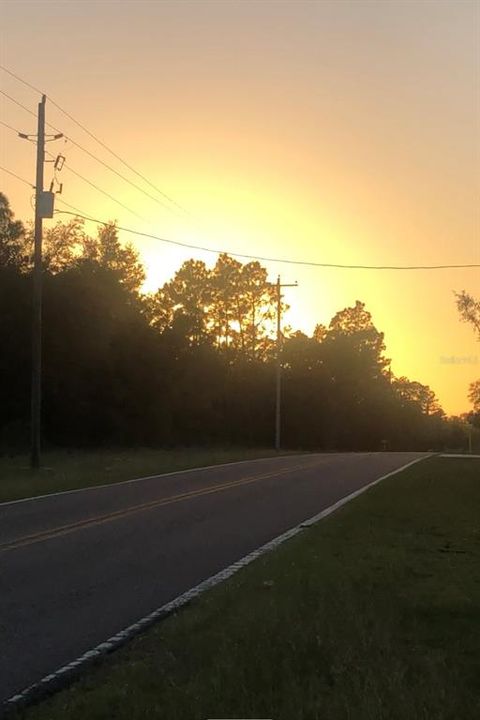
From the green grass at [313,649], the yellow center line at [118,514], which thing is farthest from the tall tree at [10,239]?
the green grass at [313,649]

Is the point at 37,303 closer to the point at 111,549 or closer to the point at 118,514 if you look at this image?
the point at 118,514

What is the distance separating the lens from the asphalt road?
7.20m

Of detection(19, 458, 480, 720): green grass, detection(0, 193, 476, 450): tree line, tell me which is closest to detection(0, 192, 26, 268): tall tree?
detection(0, 193, 476, 450): tree line

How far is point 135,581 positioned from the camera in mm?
9492

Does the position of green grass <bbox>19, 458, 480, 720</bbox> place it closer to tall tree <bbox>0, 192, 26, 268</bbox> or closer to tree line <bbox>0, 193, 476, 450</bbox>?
tree line <bbox>0, 193, 476, 450</bbox>

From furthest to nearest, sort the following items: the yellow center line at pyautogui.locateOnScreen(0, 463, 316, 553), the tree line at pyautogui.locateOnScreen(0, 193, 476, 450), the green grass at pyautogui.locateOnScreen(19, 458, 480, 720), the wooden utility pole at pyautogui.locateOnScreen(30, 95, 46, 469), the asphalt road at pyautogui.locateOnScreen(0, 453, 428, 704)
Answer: the tree line at pyautogui.locateOnScreen(0, 193, 476, 450) < the wooden utility pole at pyautogui.locateOnScreen(30, 95, 46, 469) < the yellow center line at pyautogui.locateOnScreen(0, 463, 316, 553) < the asphalt road at pyautogui.locateOnScreen(0, 453, 428, 704) < the green grass at pyautogui.locateOnScreen(19, 458, 480, 720)

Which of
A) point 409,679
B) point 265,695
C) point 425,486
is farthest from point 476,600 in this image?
point 425,486

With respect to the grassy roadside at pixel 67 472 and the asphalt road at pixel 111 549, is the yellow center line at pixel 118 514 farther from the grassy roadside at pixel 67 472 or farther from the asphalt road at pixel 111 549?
the grassy roadside at pixel 67 472

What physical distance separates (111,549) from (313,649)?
576 cm

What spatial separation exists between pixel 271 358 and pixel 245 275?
8.37 m

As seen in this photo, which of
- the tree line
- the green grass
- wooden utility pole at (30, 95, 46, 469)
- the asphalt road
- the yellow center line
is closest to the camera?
the green grass

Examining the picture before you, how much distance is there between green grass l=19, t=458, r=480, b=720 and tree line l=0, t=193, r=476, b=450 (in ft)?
109

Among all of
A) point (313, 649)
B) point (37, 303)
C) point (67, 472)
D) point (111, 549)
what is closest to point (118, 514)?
point (111, 549)

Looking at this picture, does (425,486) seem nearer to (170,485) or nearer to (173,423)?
(170,485)
